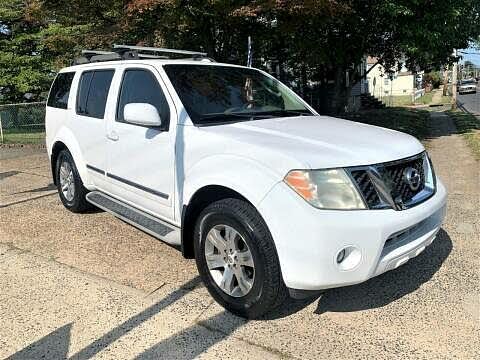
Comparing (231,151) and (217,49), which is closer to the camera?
(231,151)

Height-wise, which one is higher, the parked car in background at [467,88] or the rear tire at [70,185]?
the parked car in background at [467,88]

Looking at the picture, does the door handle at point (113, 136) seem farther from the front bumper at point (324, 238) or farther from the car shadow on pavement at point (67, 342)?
the front bumper at point (324, 238)

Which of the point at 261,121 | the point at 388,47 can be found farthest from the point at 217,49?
the point at 261,121

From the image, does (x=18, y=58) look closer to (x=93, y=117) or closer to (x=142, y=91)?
(x=93, y=117)

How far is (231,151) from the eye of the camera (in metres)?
3.48

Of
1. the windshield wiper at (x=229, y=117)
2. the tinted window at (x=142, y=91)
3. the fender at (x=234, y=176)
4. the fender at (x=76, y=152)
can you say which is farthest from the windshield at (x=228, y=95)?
the fender at (x=76, y=152)

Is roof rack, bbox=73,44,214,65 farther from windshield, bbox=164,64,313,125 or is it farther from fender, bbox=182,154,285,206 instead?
fender, bbox=182,154,285,206

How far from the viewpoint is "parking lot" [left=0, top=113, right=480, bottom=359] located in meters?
3.16

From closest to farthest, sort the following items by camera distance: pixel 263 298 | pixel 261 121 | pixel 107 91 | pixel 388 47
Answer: pixel 263 298, pixel 261 121, pixel 107 91, pixel 388 47

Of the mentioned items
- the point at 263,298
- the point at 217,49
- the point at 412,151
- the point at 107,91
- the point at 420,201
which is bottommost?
the point at 263,298

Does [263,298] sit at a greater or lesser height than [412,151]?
lesser

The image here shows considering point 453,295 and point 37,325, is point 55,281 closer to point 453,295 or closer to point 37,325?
point 37,325

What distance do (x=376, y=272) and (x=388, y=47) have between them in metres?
14.6

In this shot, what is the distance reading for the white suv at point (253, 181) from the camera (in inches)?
120
